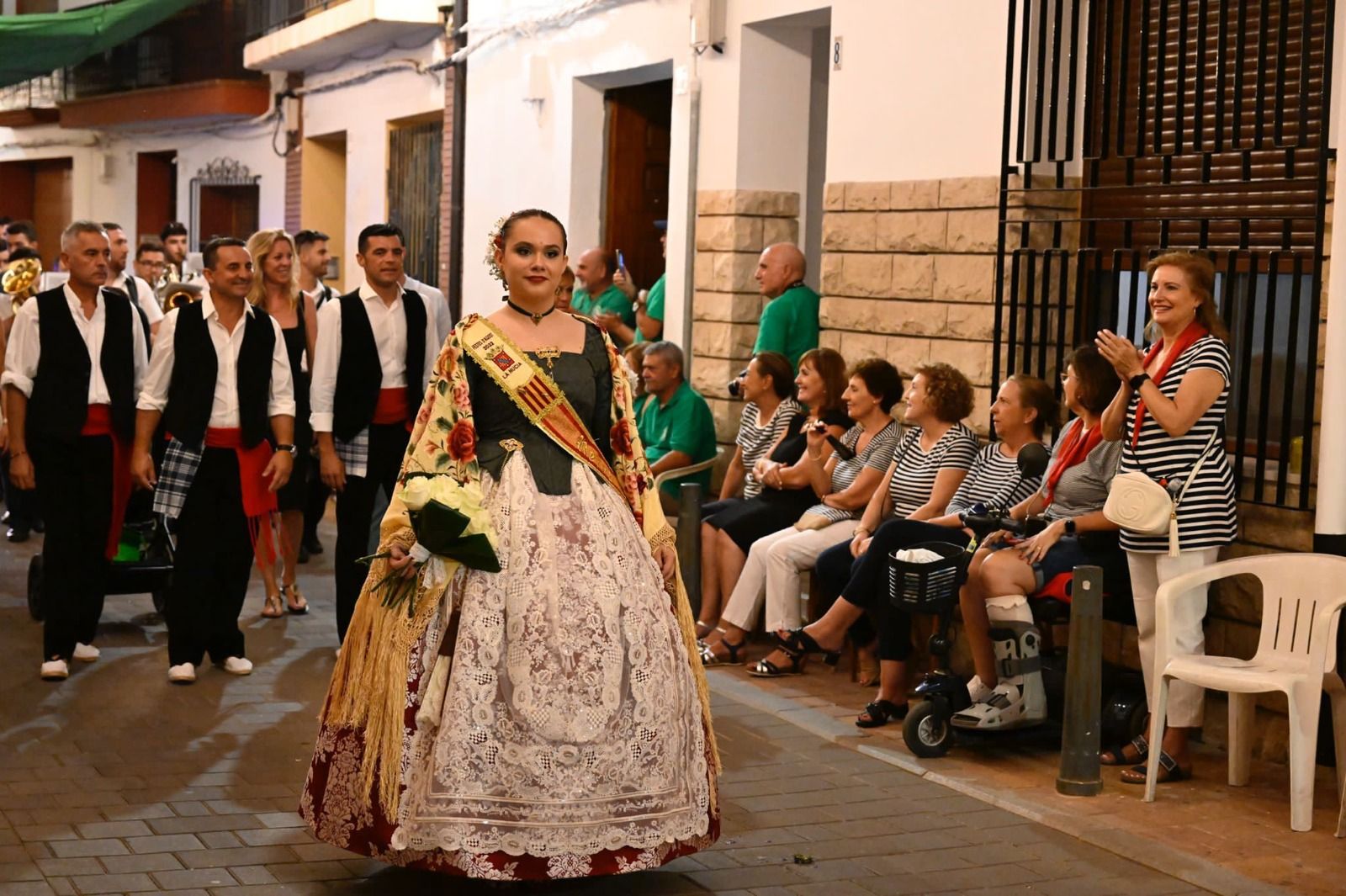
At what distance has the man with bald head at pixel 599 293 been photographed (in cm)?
1248

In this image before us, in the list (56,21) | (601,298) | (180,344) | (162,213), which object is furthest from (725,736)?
→ (162,213)

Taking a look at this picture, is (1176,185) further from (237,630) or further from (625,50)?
(625,50)

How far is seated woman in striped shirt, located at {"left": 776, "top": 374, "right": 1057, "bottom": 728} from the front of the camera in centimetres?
757

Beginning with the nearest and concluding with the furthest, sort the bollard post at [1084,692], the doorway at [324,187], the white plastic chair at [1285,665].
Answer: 1. the white plastic chair at [1285,665]
2. the bollard post at [1084,692]
3. the doorway at [324,187]

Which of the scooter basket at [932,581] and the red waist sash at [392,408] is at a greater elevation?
the red waist sash at [392,408]

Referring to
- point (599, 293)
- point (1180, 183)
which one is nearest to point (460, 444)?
point (1180, 183)

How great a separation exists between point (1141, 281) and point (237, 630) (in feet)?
14.8

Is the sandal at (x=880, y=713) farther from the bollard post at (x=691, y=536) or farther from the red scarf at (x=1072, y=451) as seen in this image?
the bollard post at (x=691, y=536)

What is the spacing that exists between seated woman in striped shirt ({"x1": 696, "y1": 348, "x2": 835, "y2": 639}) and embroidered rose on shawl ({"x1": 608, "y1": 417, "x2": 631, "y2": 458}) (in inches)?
130

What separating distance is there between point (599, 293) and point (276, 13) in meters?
9.62

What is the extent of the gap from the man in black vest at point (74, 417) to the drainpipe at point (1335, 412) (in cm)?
500

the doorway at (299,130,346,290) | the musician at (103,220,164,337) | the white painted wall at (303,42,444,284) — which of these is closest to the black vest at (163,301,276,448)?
the musician at (103,220,164,337)

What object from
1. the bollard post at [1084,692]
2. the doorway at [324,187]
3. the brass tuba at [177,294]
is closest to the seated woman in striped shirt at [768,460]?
the bollard post at [1084,692]

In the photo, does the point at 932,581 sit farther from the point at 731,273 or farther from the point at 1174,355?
the point at 731,273
